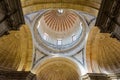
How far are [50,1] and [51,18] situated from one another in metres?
10.8

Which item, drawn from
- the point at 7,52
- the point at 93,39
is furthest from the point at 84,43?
the point at 7,52

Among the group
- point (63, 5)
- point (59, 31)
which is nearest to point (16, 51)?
point (59, 31)

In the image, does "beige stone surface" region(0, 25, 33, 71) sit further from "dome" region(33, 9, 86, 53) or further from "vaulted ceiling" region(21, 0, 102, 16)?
"vaulted ceiling" region(21, 0, 102, 16)

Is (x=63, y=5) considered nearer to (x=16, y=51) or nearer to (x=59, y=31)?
(x=16, y=51)

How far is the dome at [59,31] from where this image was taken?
50.8 feet

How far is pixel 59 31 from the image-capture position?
18.5m

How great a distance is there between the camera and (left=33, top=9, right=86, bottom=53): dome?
15.5 meters

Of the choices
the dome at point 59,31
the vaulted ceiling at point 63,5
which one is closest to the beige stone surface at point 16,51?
the dome at point 59,31

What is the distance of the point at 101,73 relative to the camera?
42.3ft

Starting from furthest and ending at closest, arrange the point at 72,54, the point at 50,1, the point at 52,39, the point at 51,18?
the point at 51,18 → the point at 52,39 → the point at 72,54 → the point at 50,1

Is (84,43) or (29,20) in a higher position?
(29,20)

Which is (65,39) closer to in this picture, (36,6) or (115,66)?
(115,66)

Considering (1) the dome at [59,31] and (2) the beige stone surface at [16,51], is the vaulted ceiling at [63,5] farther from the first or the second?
(1) the dome at [59,31]

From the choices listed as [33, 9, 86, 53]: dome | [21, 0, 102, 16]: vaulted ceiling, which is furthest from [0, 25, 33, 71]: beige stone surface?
[21, 0, 102, 16]: vaulted ceiling
